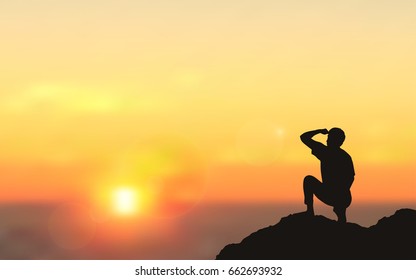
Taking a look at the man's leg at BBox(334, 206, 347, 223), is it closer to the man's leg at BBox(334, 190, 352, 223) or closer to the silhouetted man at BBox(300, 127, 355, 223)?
the man's leg at BBox(334, 190, 352, 223)

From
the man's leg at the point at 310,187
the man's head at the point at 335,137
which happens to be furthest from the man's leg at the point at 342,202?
the man's head at the point at 335,137

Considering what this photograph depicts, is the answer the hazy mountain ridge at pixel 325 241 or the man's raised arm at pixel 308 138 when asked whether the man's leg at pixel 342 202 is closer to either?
the hazy mountain ridge at pixel 325 241

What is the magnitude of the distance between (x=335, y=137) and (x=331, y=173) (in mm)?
1084

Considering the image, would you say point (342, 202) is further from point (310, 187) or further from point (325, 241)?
point (325, 241)

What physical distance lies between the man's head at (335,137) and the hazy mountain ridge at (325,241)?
228 cm

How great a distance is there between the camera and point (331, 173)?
73.3 feet

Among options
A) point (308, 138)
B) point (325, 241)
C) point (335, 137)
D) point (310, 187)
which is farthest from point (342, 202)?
point (308, 138)

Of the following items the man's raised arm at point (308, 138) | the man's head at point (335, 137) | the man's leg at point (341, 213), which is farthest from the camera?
the man's leg at point (341, 213)

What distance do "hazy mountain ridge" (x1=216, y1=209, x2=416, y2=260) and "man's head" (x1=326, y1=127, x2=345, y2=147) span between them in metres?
2.28

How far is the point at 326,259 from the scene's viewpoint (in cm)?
2202

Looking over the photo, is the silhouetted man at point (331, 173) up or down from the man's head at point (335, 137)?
down

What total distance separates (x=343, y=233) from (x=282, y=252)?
1.90 metres

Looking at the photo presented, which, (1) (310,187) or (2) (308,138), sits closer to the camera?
(2) (308,138)

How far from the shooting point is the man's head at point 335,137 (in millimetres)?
22098
